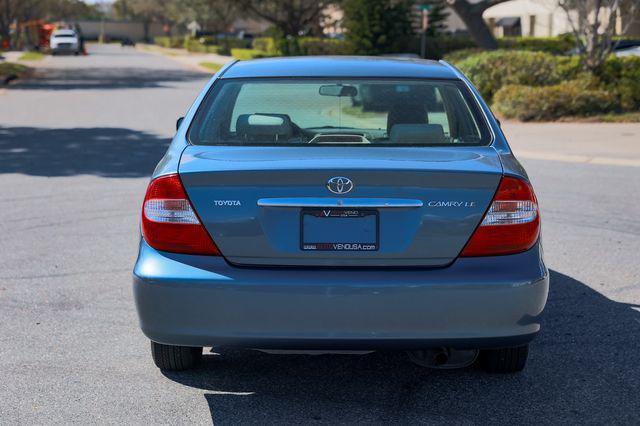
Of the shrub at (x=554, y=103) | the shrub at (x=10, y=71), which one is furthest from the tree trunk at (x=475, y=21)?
the shrub at (x=10, y=71)

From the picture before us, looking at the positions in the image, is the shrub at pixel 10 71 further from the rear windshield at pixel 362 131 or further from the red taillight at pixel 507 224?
the red taillight at pixel 507 224

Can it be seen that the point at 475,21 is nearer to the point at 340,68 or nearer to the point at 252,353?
the point at 340,68

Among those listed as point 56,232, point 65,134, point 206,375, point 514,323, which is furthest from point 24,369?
point 65,134

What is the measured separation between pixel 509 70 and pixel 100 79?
68.6ft

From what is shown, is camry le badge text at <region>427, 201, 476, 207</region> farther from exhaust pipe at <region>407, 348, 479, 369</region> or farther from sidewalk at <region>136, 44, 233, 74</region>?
sidewalk at <region>136, 44, 233, 74</region>

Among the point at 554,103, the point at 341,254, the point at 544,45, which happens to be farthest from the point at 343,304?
the point at 544,45

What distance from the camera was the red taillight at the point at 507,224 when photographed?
4.12 metres

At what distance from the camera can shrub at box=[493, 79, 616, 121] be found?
19.3 meters

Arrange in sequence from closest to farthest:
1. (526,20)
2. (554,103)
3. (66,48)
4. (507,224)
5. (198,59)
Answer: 1. (507,224)
2. (554,103)
3. (198,59)
4. (526,20)
5. (66,48)

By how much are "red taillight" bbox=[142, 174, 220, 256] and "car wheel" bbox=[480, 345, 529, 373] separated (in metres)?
1.56

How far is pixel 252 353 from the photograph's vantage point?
5.23 m

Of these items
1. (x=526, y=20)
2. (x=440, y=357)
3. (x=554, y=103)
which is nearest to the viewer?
(x=440, y=357)

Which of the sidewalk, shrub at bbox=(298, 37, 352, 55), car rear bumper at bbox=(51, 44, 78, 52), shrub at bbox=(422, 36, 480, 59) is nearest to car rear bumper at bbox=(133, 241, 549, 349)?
shrub at bbox=(422, 36, 480, 59)

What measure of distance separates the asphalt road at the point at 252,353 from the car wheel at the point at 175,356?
6 cm
